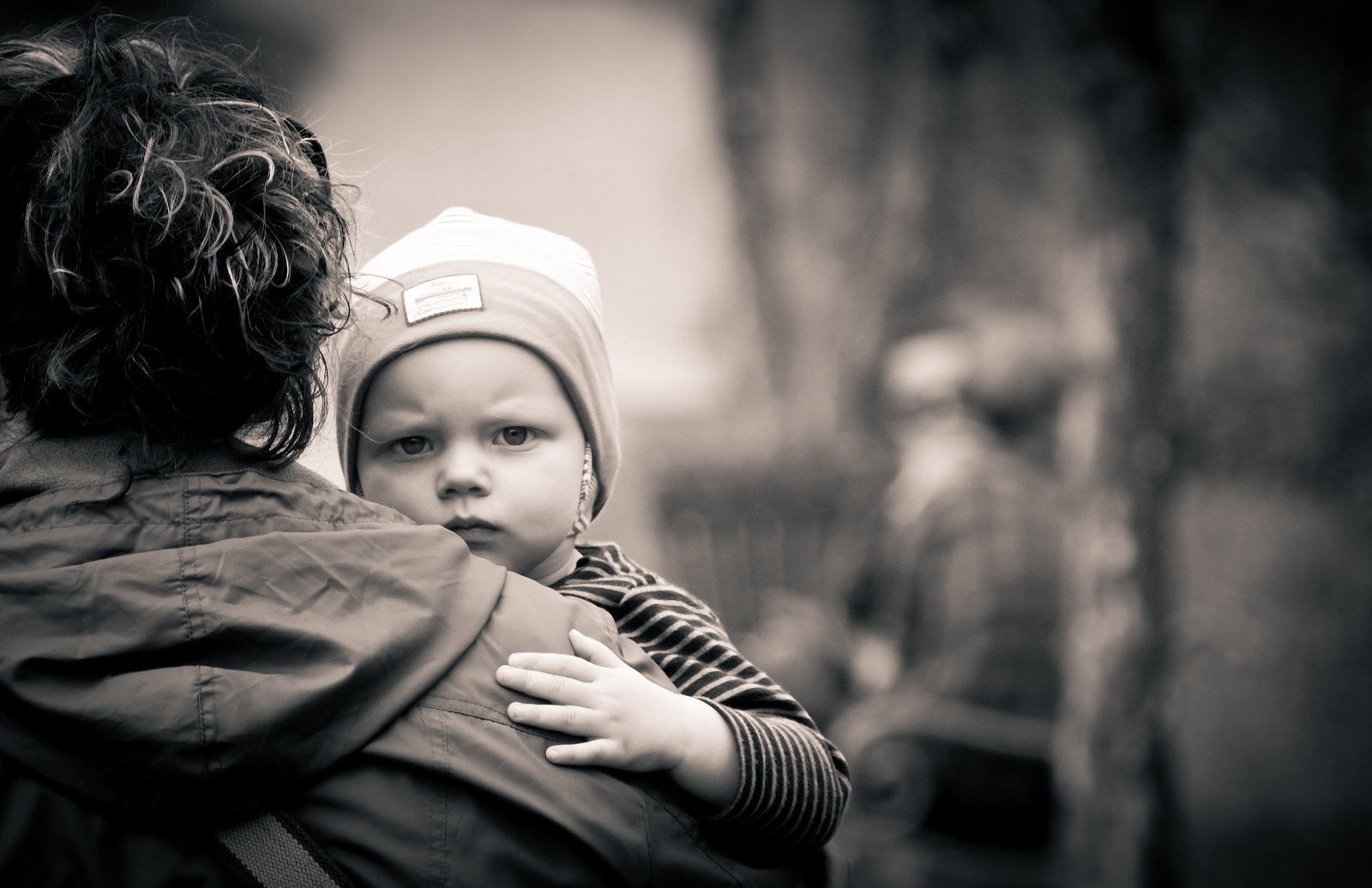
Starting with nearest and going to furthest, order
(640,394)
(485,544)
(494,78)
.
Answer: (485,544), (494,78), (640,394)

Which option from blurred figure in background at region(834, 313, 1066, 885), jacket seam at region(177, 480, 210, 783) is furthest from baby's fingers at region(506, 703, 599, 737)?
blurred figure in background at region(834, 313, 1066, 885)

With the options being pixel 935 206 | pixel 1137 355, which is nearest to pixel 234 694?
pixel 1137 355

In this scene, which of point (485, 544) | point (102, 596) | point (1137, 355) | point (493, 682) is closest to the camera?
point (102, 596)

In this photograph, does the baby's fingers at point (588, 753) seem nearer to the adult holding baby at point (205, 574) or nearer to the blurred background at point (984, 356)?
the adult holding baby at point (205, 574)

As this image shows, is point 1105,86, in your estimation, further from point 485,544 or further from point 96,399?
point 96,399

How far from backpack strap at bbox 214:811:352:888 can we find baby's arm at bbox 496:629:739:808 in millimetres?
185

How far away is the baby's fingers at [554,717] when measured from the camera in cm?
92

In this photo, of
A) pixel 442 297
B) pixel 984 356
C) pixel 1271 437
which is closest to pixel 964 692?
pixel 984 356

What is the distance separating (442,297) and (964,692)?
9.50 feet

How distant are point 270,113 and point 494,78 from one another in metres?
4.14

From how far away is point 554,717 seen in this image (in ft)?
3.05

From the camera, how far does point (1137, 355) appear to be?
3.55m

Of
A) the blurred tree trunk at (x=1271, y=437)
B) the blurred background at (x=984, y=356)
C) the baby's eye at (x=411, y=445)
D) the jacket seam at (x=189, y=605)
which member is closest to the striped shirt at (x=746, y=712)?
the baby's eye at (x=411, y=445)

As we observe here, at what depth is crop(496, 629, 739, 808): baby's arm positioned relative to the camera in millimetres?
936
